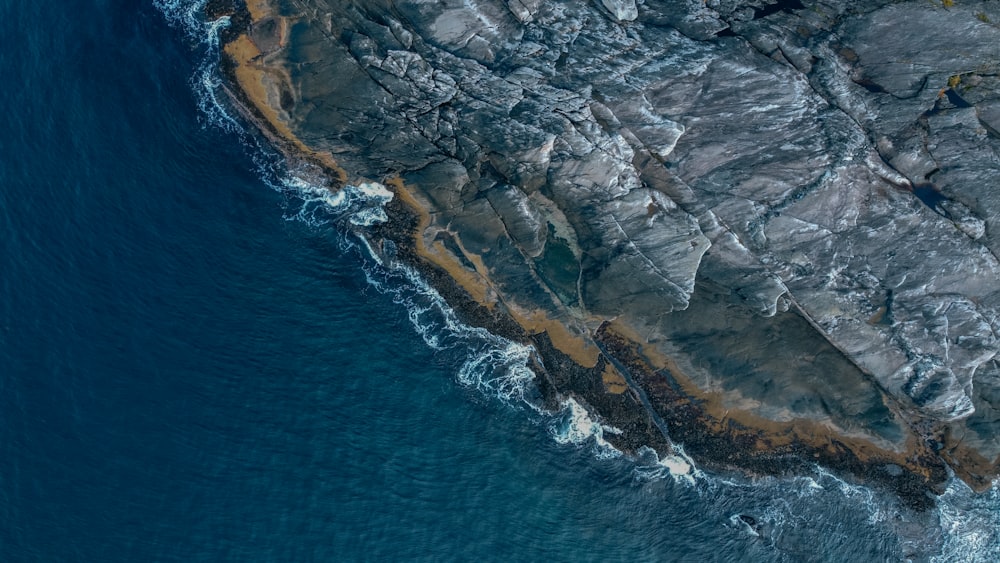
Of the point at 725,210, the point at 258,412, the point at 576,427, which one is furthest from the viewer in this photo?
the point at 576,427

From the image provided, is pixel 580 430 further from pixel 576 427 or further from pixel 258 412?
pixel 258 412

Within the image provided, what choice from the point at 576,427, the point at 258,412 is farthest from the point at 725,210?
the point at 258,412

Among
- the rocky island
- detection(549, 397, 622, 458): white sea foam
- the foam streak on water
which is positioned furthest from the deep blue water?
the rocky island

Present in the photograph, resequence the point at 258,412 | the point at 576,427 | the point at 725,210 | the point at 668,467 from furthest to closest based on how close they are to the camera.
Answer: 1. the point at 576,427
2. the point at 668,467
3. the point at 725,210
4. the point at 258,412

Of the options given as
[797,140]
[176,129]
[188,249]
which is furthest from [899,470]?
[176,129]

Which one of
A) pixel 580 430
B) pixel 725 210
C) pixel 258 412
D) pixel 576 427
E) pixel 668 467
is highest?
pixel 258 412

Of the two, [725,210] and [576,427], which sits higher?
[725,210]

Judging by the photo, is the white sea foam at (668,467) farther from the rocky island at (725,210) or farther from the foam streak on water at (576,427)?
the rocky island at (725,210)
